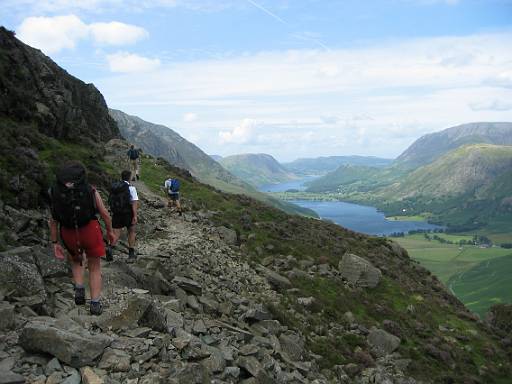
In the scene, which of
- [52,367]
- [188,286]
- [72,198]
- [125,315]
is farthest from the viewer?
[188,286]

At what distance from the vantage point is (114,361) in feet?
29.4

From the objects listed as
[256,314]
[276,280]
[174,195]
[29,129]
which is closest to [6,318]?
[256,314]

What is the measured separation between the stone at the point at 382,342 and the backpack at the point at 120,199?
15708 mm

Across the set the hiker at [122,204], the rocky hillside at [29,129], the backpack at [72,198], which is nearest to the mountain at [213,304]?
the rocky hillside at [29,129]

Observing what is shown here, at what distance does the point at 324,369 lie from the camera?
18.3 meters

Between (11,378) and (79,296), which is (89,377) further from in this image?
(79,296)

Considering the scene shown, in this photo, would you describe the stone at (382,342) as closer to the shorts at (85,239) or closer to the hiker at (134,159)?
the shorts at (85,239)

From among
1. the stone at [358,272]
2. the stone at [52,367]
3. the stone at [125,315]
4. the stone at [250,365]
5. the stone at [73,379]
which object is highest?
the stone at [125,315]

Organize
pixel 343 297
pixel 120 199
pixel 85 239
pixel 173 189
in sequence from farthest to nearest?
pixel 173 189 < pixel 343 297 < pixel 120 199 < pixel 85 239

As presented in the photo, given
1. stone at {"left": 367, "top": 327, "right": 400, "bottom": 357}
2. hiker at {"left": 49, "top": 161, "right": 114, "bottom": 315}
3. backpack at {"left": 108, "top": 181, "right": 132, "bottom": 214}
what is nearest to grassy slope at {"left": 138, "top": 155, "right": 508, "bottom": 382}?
stone at {"left": 367, "top": 327, "right": 400, "bottom": 357}

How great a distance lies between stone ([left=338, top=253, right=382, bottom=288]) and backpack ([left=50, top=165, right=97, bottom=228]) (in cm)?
2707

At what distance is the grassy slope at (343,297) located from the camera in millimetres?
22859

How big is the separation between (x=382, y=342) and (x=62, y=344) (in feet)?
67.0

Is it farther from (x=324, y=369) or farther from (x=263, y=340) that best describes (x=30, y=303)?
(x=324, y=369)
